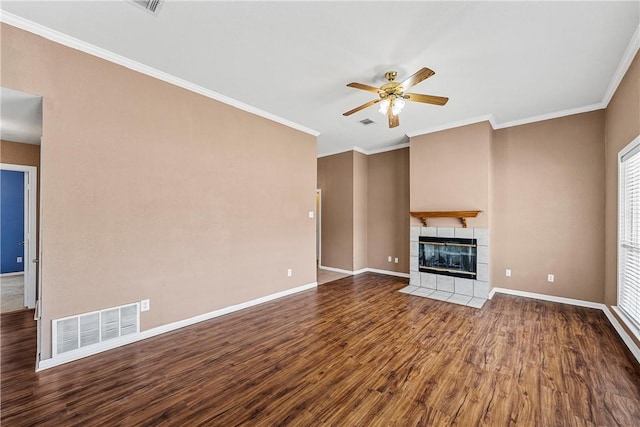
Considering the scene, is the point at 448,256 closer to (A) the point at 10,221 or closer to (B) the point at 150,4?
(B) the point at 150,4

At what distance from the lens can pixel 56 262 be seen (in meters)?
2.39

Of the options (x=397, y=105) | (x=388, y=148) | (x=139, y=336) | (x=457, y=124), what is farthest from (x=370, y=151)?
(x=139, y=336)

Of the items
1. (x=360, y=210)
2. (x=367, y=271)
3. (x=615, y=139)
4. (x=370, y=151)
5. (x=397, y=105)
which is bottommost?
(x=367, y=271)

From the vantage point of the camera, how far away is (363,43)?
2500mm

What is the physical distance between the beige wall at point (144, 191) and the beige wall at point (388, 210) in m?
2.91

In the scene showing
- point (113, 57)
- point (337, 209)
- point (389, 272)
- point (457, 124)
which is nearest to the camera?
Answer: point (113, 57)

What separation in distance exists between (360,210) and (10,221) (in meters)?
7.88

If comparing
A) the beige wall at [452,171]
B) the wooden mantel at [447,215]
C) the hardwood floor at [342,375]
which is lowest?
the hardwood floor at [342,375]

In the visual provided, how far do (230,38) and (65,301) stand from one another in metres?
2.88

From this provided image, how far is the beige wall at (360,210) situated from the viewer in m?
6.26

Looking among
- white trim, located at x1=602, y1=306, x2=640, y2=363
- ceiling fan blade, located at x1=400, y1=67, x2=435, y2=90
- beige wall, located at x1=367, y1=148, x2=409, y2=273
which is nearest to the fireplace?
beige wall, located at x1=367, y1=148, x2=409, y2=273

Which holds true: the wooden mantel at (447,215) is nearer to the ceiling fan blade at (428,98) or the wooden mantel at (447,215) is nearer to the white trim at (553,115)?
the white trim at (553,115)

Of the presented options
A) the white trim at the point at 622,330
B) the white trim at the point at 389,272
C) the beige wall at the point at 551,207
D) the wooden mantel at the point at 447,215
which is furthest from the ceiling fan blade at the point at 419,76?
the white trim at the point at 389,272

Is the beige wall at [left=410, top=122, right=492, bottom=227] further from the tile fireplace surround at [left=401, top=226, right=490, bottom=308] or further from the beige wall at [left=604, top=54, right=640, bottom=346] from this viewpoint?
the beige wall at [left=604, top=54, right=640, bottom=346]
